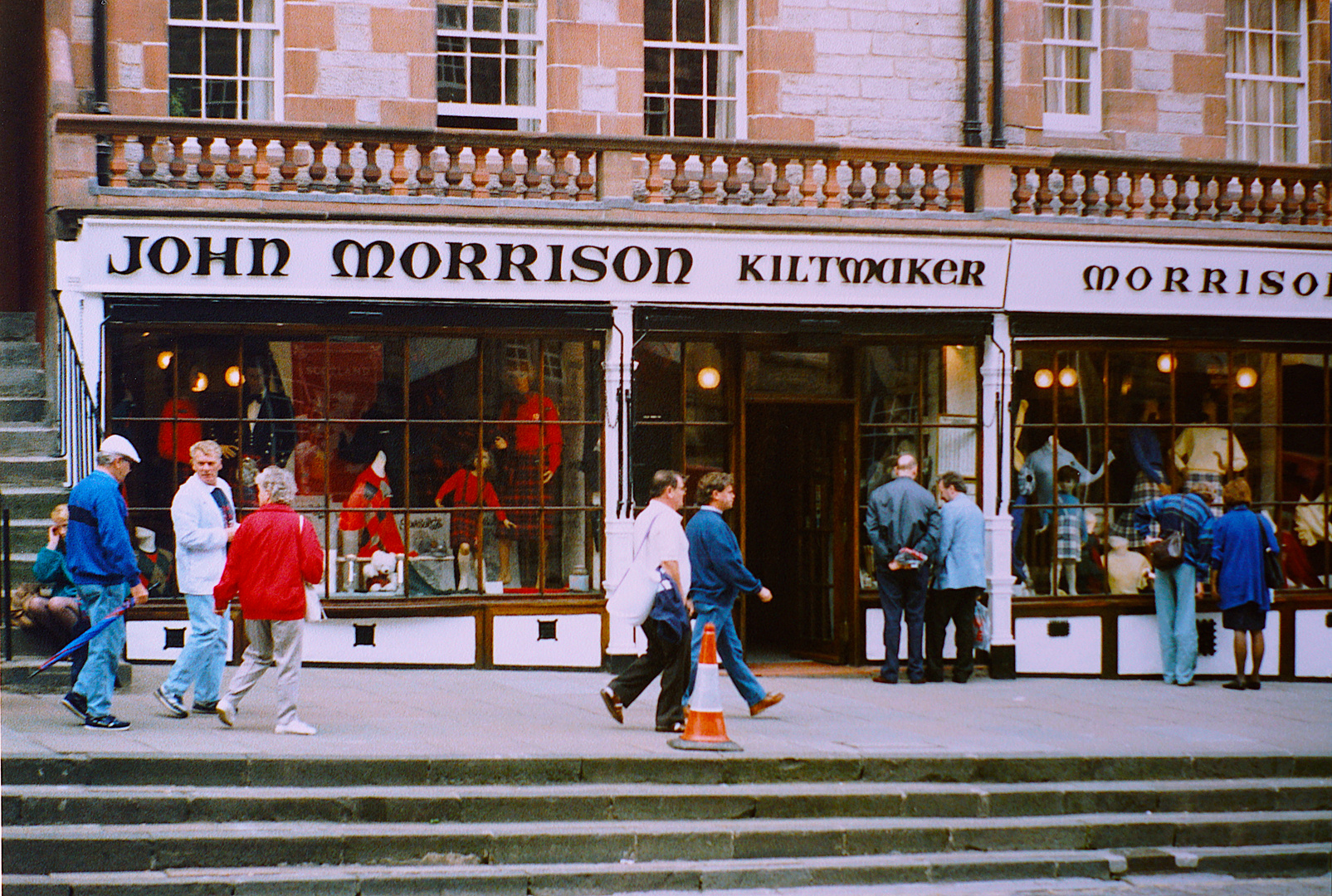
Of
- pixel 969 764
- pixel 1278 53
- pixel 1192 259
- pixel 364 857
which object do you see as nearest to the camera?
pixel 364 857

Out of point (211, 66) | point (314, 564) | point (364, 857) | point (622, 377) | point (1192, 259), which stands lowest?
point (364, 857)

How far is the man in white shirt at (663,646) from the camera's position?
357 inches

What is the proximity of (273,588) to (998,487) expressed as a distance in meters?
6.92

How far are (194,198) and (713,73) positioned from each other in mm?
4872

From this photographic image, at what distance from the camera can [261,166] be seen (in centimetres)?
1148

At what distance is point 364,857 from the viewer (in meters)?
7.23

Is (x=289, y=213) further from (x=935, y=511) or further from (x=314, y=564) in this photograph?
(x=935, y=511)

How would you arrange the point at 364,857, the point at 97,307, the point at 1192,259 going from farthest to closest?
1. the point at 1192,259
2. the point at 97,307
3. the point at 364,857

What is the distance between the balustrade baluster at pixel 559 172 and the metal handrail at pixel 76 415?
419cm

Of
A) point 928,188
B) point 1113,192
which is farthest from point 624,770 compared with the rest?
point 1113,192

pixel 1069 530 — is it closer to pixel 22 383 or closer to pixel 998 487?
pixel 998 487

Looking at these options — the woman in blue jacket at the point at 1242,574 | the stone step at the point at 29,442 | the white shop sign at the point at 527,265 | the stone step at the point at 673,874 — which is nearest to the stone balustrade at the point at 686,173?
the white shop sign at the point at 527,265

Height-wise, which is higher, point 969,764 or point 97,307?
point 97,307

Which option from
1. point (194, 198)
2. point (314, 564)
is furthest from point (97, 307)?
point (314, 564)
